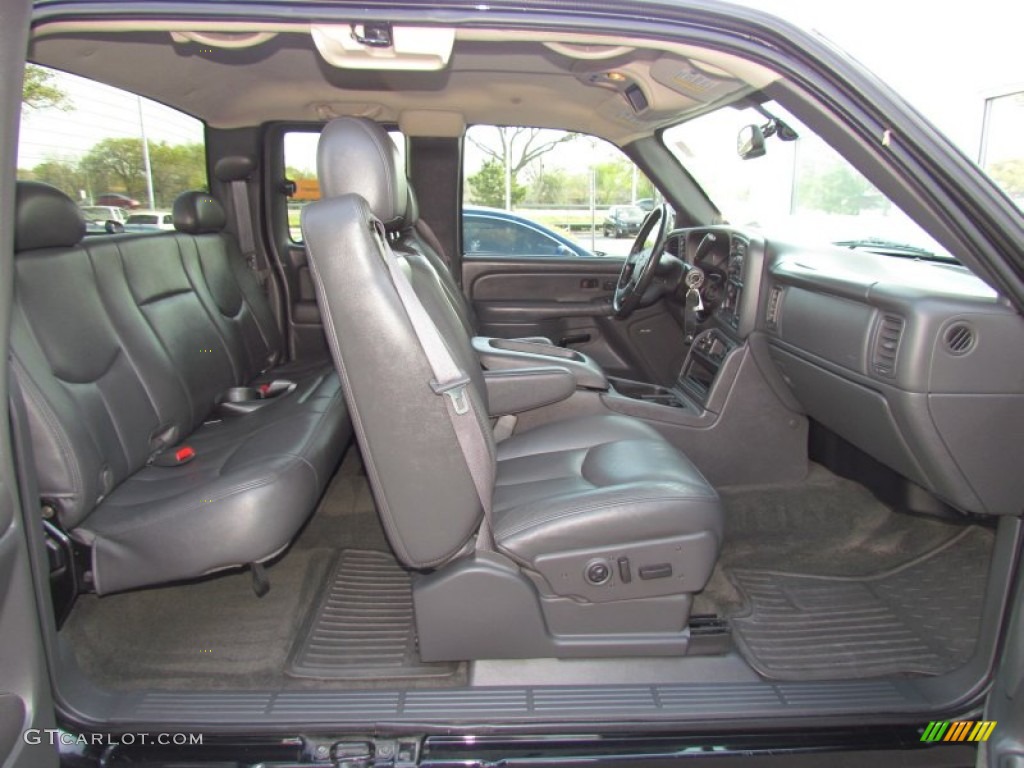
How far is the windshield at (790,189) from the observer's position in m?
2.18

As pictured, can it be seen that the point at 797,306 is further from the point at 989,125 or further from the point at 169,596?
the point at 169,596

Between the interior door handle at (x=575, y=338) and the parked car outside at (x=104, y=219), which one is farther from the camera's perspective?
the interior door handle at (x=575, y=338)

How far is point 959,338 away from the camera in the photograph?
141 centimetres

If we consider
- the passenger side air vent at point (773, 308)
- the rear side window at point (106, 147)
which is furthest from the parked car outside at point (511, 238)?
the passenger side air vent at point (773, 308)

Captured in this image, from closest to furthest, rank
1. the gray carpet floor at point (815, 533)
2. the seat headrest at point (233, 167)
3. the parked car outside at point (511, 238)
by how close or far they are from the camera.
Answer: the gray carpet floor at point (815, 533)
the seat headrest at point (233, 167)
the parked car outside at point (511, 238)

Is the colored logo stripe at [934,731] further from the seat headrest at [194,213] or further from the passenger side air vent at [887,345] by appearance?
the seat headrest at [194,213]

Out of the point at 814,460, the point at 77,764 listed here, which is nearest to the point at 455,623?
the point at 77,764

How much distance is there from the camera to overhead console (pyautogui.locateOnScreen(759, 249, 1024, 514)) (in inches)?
54.5

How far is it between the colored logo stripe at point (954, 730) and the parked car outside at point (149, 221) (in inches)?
115

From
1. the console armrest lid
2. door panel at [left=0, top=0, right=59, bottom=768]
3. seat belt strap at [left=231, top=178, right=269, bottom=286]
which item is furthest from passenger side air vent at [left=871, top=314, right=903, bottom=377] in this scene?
seat belt strap at [left=231, top=178, right=269, bottom=286]

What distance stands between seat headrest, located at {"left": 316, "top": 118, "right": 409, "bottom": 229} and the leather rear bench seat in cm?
70

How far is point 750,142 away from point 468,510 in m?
1.65

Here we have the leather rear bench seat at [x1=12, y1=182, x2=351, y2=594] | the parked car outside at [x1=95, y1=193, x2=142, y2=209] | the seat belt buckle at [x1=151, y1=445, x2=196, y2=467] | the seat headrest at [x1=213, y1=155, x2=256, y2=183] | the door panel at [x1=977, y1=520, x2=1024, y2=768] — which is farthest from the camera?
the seat headrest at [x1=213, y1=155, x2=256, y2=183]

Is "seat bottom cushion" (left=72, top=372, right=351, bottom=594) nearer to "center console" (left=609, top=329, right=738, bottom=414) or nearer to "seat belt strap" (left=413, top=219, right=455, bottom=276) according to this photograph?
"center console" (left=609, top=329, right=738, bottom=414)
